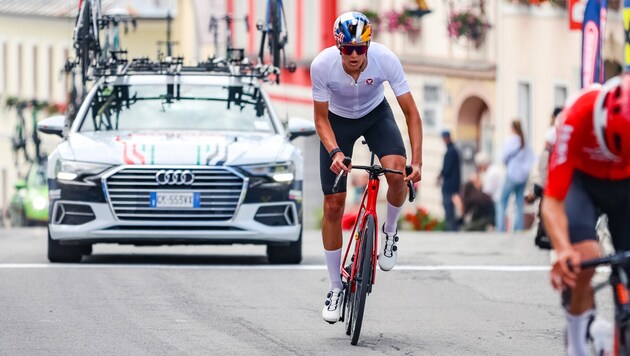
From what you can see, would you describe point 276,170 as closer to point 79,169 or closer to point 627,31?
point 79,169

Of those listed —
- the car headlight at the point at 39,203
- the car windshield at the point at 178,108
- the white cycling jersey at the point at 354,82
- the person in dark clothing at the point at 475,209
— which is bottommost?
the car headlight at the point at 39,203

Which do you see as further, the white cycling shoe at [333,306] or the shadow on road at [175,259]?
the shadow on road at [175,259]

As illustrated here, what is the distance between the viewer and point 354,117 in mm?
12039

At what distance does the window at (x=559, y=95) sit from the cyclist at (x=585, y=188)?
3008cm

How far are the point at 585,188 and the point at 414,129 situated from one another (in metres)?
3.41

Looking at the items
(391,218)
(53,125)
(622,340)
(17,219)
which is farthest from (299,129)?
(17,219)

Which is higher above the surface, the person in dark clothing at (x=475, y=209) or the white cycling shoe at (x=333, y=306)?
the white cycling shoe at (x=333, y=306)

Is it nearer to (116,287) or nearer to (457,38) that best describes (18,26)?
(457,38)

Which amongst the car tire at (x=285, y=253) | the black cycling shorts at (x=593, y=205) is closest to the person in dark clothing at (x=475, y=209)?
the car tire at (x=285, y=253)

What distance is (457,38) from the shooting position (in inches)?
1563

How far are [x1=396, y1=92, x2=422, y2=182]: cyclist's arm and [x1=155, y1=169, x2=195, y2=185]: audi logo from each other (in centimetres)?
503

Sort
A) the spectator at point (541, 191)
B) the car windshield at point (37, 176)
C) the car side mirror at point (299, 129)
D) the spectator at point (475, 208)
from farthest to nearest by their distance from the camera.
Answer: the car windshield at point (37, 176), the spectator at point (475, 208), the car side mirror at point (299, 129), the spectator at point (541, 191)

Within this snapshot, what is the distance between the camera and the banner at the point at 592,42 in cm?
2042

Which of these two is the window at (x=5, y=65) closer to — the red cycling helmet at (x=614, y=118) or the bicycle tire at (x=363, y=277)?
the bicycle tire at (x=363, y=277)
